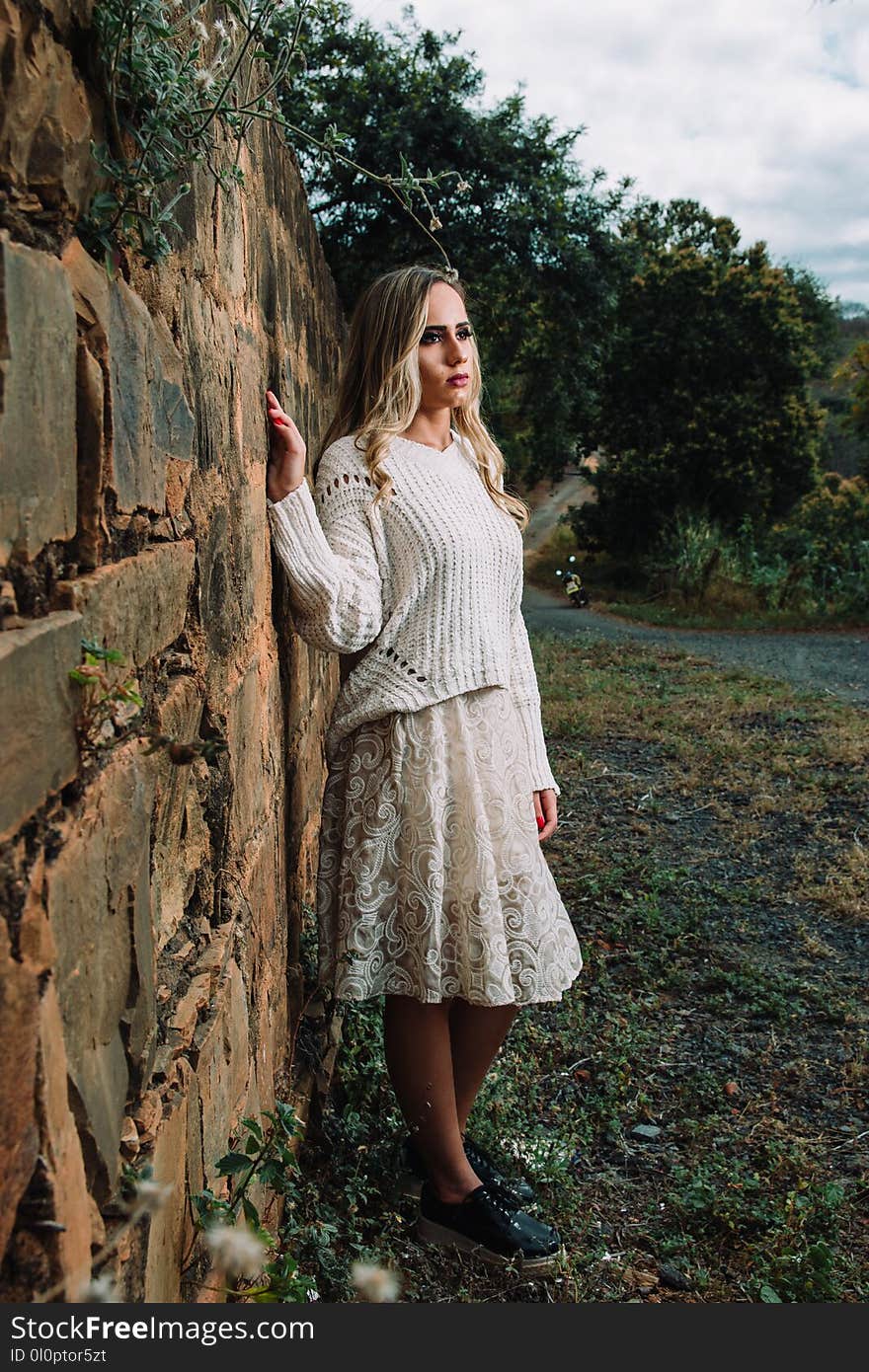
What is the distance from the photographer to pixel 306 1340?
3.89 feet

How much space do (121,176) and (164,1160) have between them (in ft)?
3.31

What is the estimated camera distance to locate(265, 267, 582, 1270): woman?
225 cm

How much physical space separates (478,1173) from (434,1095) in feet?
0.78

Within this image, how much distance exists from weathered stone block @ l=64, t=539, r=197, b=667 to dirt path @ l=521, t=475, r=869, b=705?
→ 725 cm

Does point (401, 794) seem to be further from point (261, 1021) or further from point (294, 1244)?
point (294, 1244)

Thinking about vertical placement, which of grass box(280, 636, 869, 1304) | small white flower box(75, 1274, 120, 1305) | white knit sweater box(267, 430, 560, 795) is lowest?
grass box(280, 636, 869, 1304)

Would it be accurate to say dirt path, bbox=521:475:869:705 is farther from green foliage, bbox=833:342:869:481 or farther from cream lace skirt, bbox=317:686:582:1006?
cream lace skirt, bbox=317:686:582:1006

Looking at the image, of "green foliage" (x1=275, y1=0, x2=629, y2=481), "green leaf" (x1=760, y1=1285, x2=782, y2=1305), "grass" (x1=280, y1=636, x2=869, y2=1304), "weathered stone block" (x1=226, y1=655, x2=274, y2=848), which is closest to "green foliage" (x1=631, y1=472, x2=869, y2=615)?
"green foliage" (x1=275, y1=0, x2=629, y2=481)

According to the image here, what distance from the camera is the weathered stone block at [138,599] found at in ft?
3.55

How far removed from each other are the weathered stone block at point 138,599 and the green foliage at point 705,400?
1542 cm

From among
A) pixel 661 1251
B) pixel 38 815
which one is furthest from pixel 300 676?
pixel 38 815

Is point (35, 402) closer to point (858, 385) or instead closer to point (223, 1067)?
point (223, 1067)

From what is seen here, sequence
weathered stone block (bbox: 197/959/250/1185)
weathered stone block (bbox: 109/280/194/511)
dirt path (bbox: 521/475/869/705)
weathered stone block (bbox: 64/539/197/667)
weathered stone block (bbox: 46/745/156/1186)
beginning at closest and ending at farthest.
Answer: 1. weathered stone block (bbox: 46/745/156/1186)
2. weathered stone block (bbox: 64/539/197/667)
3. weathered stone block (bbox: 109/280/194/511)
4. weathered stone block (bbox: 197/959/250/1185)
5. dirt path (bbox: 521/475/869/705)

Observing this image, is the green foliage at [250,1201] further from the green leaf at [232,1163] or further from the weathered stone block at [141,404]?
the weathered stone block at [141,404]
